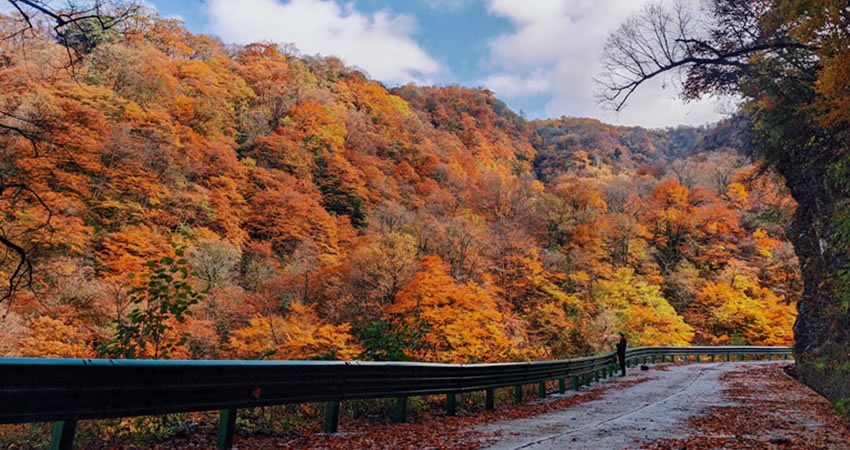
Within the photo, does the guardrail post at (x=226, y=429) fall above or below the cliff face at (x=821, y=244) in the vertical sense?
below

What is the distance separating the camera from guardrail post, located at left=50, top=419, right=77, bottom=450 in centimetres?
311

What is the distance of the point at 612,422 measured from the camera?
712cm

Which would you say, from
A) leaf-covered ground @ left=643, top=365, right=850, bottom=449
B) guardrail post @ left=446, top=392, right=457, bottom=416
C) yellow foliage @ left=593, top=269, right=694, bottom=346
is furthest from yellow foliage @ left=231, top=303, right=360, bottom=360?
yellow foliage @ left=593, top=269, right=694, bottom=346

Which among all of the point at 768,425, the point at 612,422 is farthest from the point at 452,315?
the point at 768,425

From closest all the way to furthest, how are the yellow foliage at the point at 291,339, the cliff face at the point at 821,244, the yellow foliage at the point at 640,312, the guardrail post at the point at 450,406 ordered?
the guardrail post at the point at 450,406, the cliff face at the point at 821,244, the yellow foliage at the point at 291,339, the yellow foliage at the point at 640,312

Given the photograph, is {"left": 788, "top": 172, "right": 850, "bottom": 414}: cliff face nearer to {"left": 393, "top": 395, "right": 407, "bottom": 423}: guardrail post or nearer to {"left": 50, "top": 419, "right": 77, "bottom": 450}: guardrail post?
{"left": 393, "top": 395, "right": 407, "bottom": 423}: guardrail post

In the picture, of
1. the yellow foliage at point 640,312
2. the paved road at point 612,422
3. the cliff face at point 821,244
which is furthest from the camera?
the yellow foliage at point 640,312

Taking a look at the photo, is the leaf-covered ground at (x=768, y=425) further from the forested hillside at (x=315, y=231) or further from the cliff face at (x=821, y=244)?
the forested hillside at (x=315, y=231)

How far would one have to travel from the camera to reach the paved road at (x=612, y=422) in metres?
5.45

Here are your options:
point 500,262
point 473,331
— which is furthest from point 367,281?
point 500,262

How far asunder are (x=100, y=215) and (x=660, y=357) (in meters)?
34.3

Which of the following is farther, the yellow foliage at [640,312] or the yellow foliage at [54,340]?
the yellow foliage at [640,312]

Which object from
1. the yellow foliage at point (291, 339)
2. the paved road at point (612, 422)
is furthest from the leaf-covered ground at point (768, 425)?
the yellow foliage at point (291, 339)

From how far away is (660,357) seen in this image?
2831 centimetres
